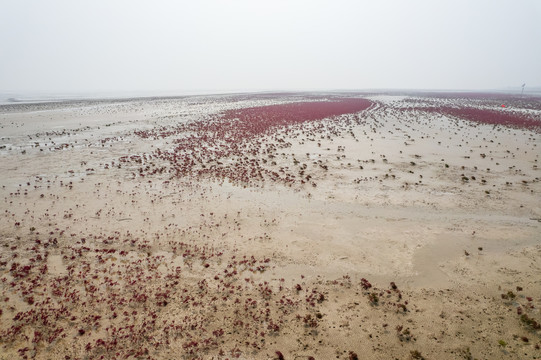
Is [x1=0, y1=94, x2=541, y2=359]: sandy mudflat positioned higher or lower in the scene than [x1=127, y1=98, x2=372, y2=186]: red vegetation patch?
lower

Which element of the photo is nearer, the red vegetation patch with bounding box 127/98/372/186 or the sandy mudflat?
the sandy mudflat

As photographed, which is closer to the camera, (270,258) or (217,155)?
(270,258)

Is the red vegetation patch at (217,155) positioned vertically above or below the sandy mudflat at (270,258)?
above

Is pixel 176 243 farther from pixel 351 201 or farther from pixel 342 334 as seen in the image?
pixel 351 201

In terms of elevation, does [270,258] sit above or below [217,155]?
below

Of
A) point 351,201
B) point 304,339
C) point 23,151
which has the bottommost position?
point 304,339

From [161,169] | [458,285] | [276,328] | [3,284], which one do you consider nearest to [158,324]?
[276,328]

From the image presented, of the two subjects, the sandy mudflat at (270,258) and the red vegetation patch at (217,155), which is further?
the red vegetation patch at (217,155)

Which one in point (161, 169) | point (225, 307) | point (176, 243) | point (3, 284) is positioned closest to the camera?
point (225, 307)
